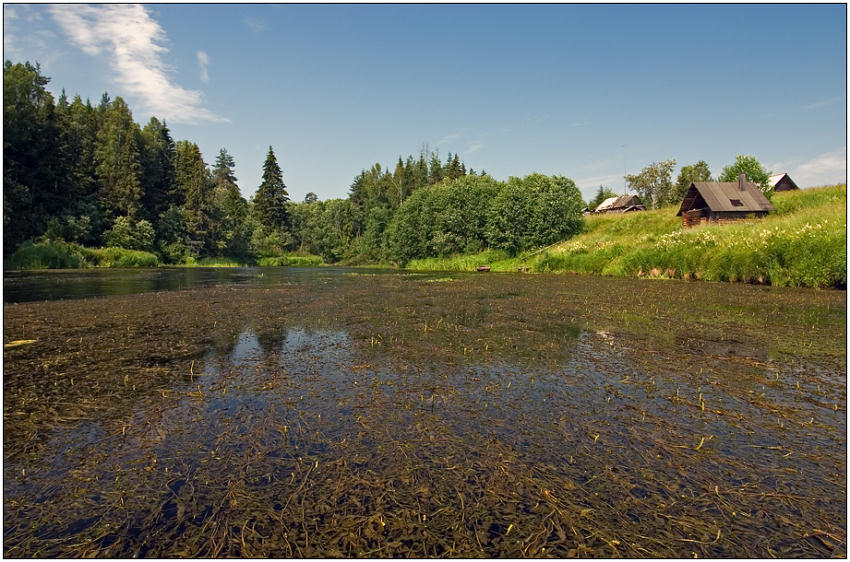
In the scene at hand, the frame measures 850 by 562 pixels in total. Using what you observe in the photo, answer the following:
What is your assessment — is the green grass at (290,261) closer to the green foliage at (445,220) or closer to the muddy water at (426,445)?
the green foliage at (445,220)

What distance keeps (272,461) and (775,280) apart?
89.7 feet

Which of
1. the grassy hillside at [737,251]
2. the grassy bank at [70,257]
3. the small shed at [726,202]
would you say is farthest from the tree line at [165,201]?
the small shed at [726,202]

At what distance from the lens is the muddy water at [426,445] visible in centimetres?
326

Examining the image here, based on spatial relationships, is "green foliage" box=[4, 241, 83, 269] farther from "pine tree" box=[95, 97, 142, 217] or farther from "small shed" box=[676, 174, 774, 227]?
"small shed" box=[676, 174, 774, 227]

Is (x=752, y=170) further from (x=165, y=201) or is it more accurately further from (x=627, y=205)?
(x=165, y=201)

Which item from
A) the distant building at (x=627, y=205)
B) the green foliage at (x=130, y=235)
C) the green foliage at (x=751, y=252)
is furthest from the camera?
the distant building at (x=627, y=205)

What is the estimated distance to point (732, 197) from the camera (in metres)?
42.8

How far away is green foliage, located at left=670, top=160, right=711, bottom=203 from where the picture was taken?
84.7 metres

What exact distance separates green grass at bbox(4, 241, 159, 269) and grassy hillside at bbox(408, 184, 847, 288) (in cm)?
4630

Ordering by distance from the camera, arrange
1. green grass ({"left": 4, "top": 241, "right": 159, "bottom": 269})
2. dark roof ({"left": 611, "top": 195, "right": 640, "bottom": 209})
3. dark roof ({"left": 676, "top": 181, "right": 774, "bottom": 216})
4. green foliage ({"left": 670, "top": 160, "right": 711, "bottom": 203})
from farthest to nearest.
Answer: dark roof ({"left": 611, "top": 195, "right": 640, "bottom": 209})
green foliage ({"left": 670, "top": 160, "right": 711, "bottom": 203})
dark roof ({"left": 676, "top": 181, "right": 774, "bottom": 216})
green grass ({"left": 4, "top": 241, "right": 159, "bottom": 269})

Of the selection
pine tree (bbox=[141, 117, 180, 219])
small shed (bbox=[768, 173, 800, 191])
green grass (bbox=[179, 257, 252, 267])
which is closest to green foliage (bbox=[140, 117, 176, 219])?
pine tree (bbox=[141, 117, 180, 219])

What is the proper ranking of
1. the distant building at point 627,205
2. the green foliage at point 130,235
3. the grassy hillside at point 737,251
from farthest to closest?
the distant building at point 627,205 → the green foliage at point 130,235 → the grassy hillside at point 737,251

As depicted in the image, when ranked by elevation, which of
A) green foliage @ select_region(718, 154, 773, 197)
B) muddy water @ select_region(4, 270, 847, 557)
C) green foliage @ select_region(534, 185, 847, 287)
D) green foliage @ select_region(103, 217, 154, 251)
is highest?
green foliage @ select_region(718, 154, 773, 197)

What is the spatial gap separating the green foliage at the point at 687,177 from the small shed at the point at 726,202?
35809 millimetres
